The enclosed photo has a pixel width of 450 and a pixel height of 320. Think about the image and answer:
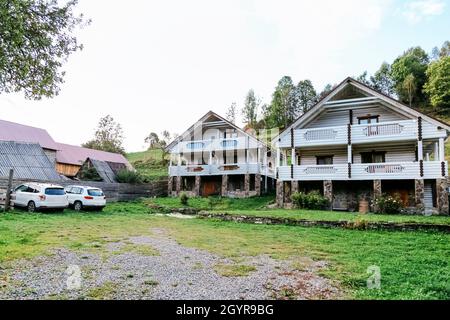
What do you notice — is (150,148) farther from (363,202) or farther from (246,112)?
(363,202)

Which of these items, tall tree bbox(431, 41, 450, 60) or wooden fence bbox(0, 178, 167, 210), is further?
tall tree bbox(431, 41, 450, 60)

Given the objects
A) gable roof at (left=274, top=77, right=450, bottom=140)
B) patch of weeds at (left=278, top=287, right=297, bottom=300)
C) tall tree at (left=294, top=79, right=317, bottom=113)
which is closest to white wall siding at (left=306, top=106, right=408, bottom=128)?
gable roof at (left=274, top=77, right=450, bottom=140)

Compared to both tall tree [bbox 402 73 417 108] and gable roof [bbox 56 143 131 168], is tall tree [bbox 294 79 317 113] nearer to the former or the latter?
tall tree [bbox 402 73 417 108]

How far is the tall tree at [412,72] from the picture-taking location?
2509 inches

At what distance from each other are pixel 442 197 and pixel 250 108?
142 ft

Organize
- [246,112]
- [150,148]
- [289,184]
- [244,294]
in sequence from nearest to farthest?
[244,294], [289,184], [246,112], [150,148]

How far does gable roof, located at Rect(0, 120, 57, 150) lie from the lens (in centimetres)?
3654

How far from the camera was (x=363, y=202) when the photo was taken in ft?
70.8

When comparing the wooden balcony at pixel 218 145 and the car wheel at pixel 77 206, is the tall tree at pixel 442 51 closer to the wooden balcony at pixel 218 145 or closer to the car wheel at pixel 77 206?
the wooden balcony at pixel 218 145

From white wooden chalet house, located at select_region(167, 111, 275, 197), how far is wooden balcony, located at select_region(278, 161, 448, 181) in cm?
650

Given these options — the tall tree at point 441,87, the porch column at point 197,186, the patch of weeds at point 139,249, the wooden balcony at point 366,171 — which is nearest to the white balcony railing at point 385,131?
the wooden balcony at point 366,171

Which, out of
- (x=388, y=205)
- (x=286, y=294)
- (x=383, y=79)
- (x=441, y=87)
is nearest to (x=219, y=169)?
(x=388, y=205)
